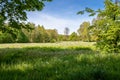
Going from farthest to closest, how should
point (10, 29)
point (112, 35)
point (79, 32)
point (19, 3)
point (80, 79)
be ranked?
point (79, 32) < point (10, 29) < point (19, 3) < point (112, 35) < point (80, 79)

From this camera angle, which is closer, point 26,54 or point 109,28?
point 109,28

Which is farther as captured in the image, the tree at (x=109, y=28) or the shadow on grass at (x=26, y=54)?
the tree at (x=109, y=28)

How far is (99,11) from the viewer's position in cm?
1169

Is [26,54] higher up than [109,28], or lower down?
lower down

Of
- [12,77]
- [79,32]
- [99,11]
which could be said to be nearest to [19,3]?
[99,11]

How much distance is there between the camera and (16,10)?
1226 cm

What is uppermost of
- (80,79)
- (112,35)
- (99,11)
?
(99,11)

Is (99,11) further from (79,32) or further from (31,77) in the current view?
(79,32)

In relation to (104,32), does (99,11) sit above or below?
above

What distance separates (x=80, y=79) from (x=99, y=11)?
685 centimetres

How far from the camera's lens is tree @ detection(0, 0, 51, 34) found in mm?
11914

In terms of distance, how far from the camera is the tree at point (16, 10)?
1191cm

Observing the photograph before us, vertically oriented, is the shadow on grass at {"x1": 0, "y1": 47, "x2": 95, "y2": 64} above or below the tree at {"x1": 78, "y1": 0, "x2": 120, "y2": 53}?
below

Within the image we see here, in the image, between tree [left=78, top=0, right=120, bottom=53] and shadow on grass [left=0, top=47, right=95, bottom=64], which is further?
tree [left=78, top=0, right=120, bottom=53]
